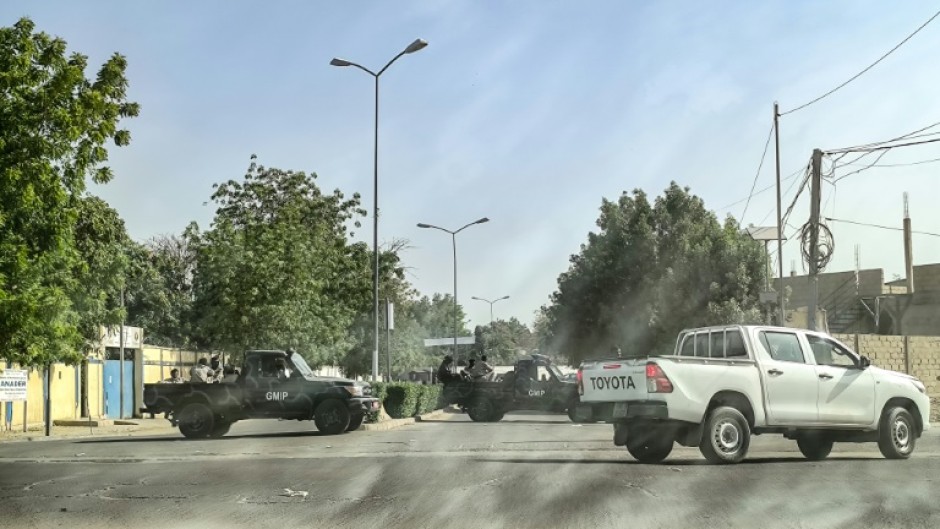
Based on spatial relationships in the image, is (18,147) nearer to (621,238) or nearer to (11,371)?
(11,371)

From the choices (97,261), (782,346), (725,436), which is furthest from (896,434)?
(97,261)

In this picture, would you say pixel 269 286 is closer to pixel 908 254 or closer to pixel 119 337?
pixel 119 337

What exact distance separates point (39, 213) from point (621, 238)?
114ft

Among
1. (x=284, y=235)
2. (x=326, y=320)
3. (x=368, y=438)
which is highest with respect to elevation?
(x=284, y=235)

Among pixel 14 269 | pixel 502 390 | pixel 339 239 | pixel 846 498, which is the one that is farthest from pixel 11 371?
pixel 339 239

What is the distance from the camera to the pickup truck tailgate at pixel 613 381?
14016 millimetres

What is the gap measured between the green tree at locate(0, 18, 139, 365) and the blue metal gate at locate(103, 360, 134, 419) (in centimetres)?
1277

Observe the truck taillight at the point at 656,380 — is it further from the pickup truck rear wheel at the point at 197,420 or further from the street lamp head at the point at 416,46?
the street lamp head at the point at 416,46

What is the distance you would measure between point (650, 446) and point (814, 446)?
2664 millimetres

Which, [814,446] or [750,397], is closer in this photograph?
[750,397]

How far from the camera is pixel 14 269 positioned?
20500 mm

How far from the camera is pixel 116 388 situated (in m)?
35.8

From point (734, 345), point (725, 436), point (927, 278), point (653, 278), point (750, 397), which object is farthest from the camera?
point (927, 278)

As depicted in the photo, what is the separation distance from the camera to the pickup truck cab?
73.6ft
